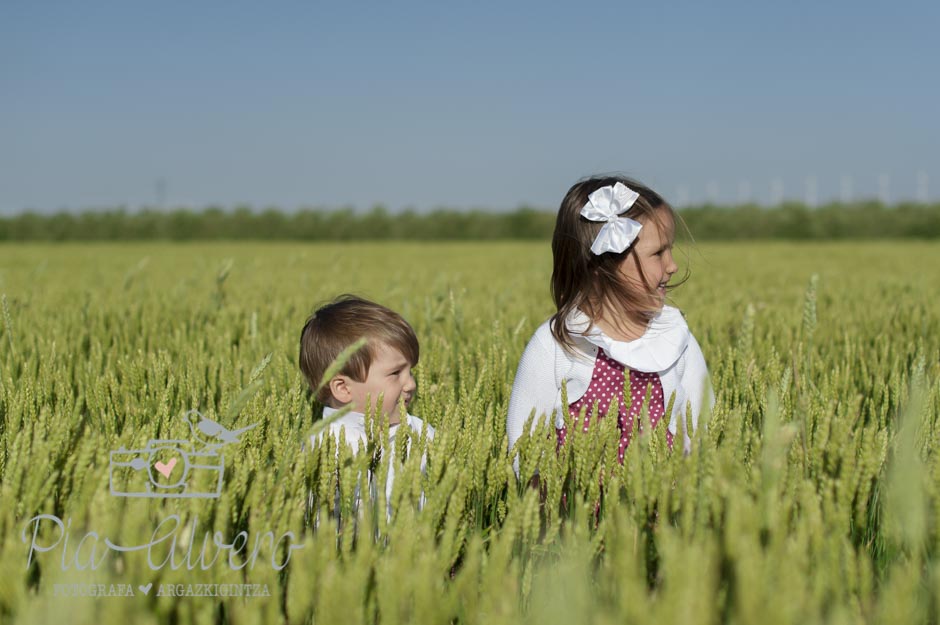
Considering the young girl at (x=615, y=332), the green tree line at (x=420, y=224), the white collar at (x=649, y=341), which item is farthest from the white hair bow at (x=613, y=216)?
the green tree line at (x=420, y=224)

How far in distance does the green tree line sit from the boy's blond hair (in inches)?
968

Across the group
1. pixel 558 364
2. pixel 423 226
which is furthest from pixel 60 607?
pixel 423 226

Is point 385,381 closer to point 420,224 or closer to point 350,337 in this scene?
point 350,337

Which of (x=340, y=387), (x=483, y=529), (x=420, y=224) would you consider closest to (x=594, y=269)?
(x=340, y=387)

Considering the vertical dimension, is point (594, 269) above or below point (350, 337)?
above

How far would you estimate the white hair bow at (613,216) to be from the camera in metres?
1.93

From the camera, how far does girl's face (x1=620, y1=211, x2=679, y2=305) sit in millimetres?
2027

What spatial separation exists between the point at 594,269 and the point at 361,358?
2.09ft

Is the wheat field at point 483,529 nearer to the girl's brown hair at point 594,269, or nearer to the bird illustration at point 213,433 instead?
the bird illustration at point 213,433

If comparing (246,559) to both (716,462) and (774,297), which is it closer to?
(716,462)

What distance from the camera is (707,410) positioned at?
3.25ft

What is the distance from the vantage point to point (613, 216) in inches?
77.8

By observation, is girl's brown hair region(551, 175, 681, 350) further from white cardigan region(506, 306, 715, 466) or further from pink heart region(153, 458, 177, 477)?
pink heart region(153, 458, 177, 477)

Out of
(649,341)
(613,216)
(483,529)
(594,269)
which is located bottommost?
(483,529)
